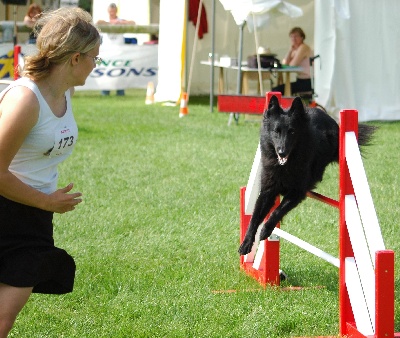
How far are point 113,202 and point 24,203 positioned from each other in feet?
14.6

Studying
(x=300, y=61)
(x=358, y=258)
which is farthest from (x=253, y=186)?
(x=300, y=61)

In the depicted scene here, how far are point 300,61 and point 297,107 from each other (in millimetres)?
10366

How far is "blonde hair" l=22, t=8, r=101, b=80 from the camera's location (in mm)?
2957

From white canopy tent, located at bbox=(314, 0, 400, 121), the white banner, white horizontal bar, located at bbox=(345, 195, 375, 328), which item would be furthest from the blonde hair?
the white banner

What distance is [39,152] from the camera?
9.87ft

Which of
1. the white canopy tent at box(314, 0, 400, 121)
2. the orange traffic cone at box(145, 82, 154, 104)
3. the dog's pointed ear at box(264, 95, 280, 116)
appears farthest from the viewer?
the orange traffic cone at box(145, 82, 154, 104)

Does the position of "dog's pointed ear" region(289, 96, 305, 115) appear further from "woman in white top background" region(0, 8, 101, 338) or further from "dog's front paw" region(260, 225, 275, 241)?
"woman in white top background" region(0, 8, 101, 338)

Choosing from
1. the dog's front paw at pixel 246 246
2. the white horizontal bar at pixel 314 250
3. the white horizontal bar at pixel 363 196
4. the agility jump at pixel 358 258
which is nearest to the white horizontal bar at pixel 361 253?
the agility jump at pixel 358 258

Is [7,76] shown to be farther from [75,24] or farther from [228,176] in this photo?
[75,24]

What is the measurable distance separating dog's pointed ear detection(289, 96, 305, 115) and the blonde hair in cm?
157

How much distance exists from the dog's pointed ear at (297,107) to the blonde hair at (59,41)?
1.57 m

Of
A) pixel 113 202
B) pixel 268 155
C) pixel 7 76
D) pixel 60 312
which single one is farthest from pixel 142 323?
pixel 7 76

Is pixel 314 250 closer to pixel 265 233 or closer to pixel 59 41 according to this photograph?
pixel 265 233

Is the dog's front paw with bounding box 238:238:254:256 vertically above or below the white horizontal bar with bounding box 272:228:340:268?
below
